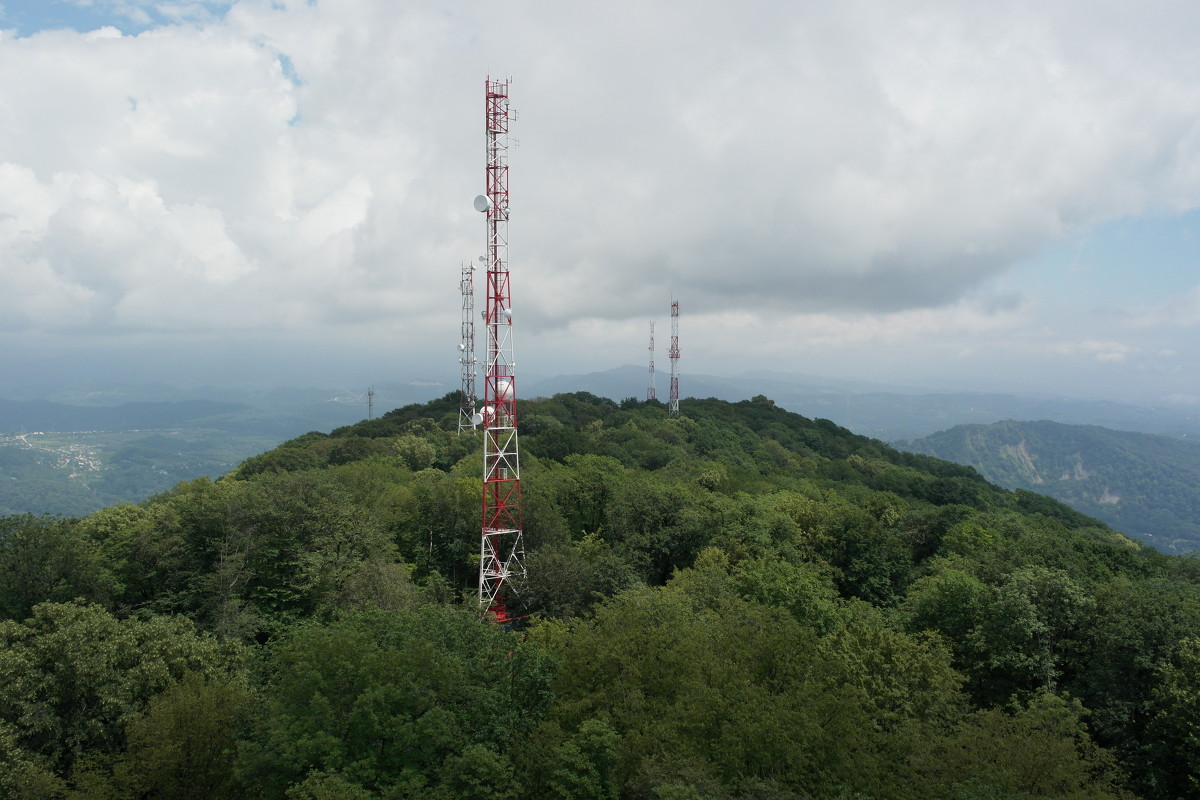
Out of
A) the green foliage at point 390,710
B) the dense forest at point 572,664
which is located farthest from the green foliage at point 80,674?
the green foliage at point 390,710

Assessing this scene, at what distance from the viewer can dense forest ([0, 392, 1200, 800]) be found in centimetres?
1260

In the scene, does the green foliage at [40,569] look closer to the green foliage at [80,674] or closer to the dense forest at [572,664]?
the dense forest at [572,664]

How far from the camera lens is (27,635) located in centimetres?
1689

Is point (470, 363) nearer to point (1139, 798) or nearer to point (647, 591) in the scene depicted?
point (647, 591)

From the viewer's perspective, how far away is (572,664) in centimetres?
1560

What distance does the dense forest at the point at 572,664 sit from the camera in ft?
41.3

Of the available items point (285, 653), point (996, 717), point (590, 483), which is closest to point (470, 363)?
point (590, 483)

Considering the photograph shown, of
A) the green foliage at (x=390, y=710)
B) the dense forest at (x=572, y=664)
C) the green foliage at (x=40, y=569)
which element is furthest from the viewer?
the green foliage at (x=40, y=569)

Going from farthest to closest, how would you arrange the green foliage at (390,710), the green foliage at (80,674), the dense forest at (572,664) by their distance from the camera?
the green foliage at (80,674) → the dense forest at (572,664) → the green foliage at (390,710)

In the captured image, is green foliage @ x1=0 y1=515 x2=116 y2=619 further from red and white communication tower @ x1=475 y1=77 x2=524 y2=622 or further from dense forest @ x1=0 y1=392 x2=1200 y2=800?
red and white communication tower @ x1=475 y1=77 x2=524 y2=622

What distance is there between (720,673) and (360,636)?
8224mm

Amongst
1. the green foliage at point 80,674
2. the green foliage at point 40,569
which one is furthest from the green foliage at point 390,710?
the green foliage at point 40,569

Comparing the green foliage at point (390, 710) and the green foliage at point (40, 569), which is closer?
the green foliage at point (390, 710)

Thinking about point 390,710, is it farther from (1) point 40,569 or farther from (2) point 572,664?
(1) point 40,569
